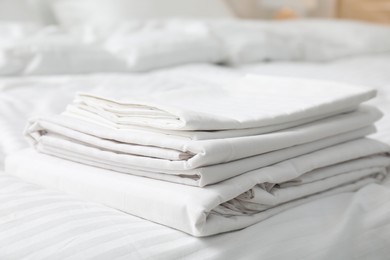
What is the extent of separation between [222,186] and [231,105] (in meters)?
0.21

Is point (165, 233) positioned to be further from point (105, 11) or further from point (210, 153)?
point (105, 11)

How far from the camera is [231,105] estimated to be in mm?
824

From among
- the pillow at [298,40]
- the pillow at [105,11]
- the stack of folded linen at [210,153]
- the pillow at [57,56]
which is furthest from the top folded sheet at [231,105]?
the pillow at [105,11]

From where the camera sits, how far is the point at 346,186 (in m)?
0.81

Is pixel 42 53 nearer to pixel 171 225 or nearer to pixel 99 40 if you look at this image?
pixel 99 40

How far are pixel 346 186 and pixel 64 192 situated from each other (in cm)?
37

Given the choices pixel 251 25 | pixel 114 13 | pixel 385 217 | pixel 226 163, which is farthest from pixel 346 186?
pixel 114 13

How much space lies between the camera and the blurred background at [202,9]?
7.56 ft

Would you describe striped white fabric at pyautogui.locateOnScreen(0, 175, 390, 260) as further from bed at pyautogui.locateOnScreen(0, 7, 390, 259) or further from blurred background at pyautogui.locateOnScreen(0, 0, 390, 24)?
blurred background at pyautogui.locateOnScreen(0, 0, 390, 24)

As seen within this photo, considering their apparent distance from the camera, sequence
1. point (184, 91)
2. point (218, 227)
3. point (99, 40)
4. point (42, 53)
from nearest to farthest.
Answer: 1. point (218, 227)
2. point (184, 91)
3. point (42, 53)
4. point (99, 40)

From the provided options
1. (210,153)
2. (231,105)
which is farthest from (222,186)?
(231,105)

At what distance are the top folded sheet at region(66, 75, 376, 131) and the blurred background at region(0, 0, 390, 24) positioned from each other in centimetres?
143

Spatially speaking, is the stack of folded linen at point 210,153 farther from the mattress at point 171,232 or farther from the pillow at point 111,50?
A: the pillow at point 111,50

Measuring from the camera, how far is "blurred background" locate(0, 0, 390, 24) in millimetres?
2305
